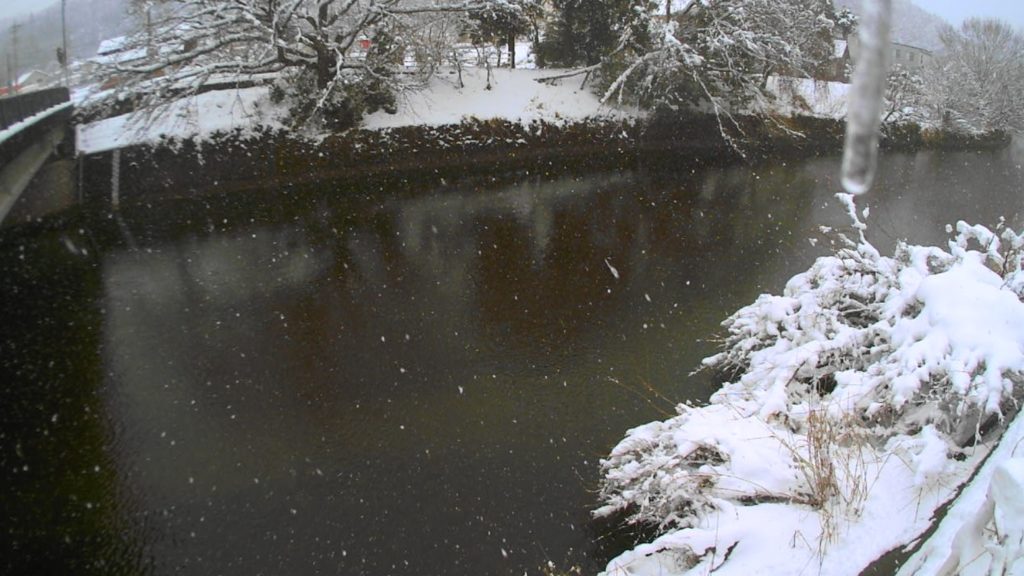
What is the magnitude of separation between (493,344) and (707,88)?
50.0 feet

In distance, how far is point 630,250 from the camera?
10.6m

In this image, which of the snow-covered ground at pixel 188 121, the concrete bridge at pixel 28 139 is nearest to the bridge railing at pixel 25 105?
the concrete bridge at pixel 28 139

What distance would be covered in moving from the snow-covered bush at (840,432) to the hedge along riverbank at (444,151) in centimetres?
1220

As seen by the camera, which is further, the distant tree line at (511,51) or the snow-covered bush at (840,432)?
the distant tree line at (511,51)

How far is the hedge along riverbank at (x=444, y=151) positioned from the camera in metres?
13.6

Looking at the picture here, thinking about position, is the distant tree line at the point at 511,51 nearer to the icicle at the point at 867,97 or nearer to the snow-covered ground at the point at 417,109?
the snow-covered ground at the point at 417,109

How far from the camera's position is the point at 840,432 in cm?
387

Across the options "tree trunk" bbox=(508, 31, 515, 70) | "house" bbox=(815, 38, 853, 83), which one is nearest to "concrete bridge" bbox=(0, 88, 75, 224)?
"tree trunk" bbox=(508, 31, 515, 70)

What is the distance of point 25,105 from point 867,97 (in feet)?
52.0

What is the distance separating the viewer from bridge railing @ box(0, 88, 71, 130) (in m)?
11.0

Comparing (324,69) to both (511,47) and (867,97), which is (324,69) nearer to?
(511,47)

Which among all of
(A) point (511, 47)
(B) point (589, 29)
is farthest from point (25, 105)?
(B) point (589, 29)

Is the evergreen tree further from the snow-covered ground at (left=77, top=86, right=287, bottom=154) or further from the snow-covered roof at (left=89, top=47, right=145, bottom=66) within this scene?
the snow-covered roof at (left=89, top=47, right=145, bottom=66)

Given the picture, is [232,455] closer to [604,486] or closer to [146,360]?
[146,360]
